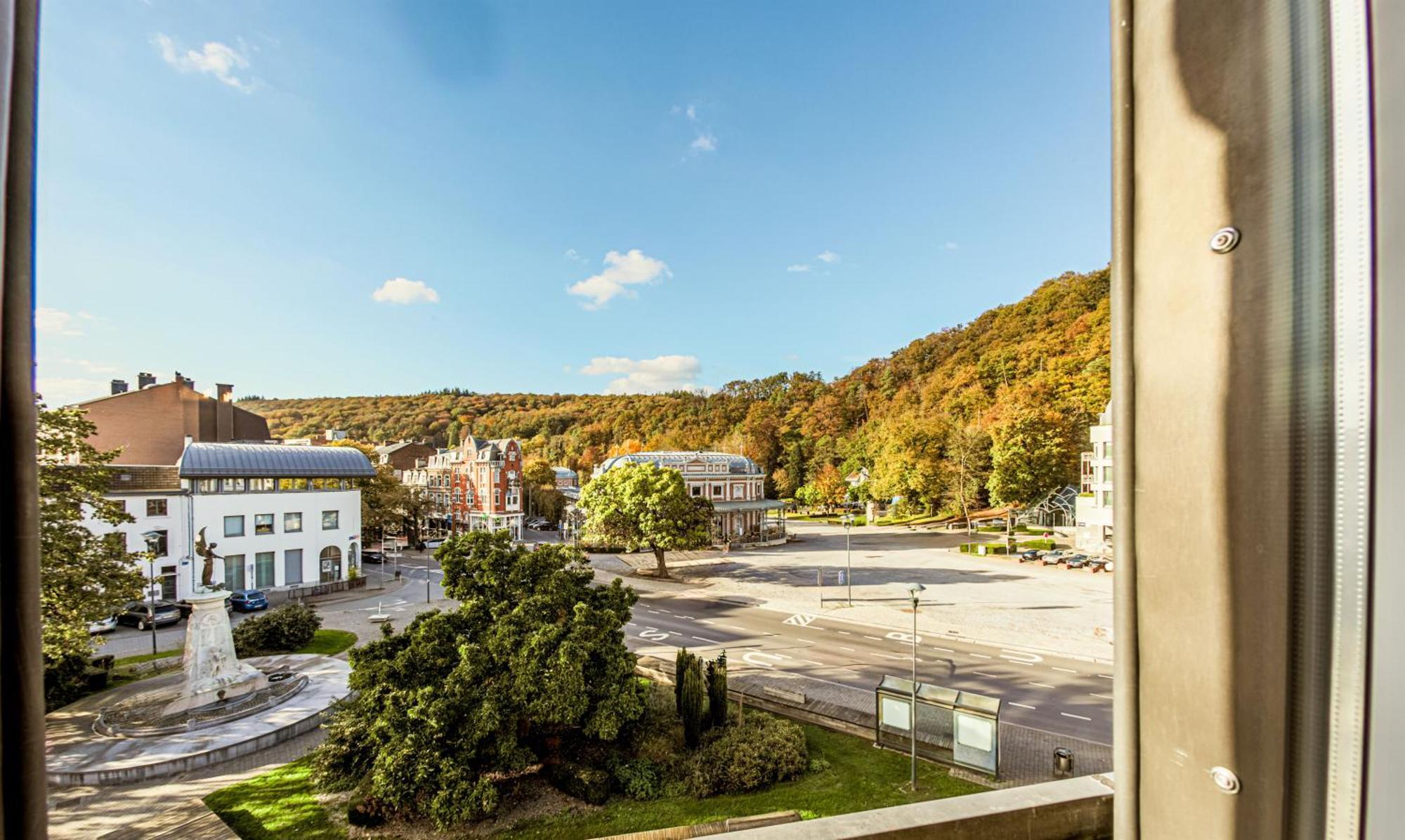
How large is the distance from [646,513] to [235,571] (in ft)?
40.7

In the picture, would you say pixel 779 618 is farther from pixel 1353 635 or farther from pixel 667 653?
pixel 1353 635

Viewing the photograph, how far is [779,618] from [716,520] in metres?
13.2

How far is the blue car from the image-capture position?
16766 mm

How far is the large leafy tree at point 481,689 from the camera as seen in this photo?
6.21 m

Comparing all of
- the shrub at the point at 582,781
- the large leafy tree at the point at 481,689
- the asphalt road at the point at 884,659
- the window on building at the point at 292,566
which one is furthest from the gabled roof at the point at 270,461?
the shrub at the point at 582,781

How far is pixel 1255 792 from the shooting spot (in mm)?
962

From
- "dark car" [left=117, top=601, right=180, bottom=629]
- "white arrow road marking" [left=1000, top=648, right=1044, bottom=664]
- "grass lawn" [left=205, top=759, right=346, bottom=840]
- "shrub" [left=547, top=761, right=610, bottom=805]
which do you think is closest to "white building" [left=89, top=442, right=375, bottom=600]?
"dark car" [left=117, top=601, right=180, bottom=629]

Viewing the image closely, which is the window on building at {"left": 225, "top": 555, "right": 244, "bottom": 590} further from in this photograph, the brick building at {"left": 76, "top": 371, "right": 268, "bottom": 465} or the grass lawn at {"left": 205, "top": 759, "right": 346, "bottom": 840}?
the grass lawn at {"left": 205, "top": 759, "right": 346, "bottom": 840}

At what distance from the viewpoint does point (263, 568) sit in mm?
18938

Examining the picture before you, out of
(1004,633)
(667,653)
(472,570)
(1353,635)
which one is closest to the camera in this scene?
(1353,635)

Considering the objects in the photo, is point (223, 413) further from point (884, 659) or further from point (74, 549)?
point (884, 659)

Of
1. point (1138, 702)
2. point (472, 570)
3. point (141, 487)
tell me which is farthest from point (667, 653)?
point (141, 487)

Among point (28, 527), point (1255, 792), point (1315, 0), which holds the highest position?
point (1315, 0)

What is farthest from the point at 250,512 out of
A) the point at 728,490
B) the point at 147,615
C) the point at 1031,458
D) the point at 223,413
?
the point at 1031,458
